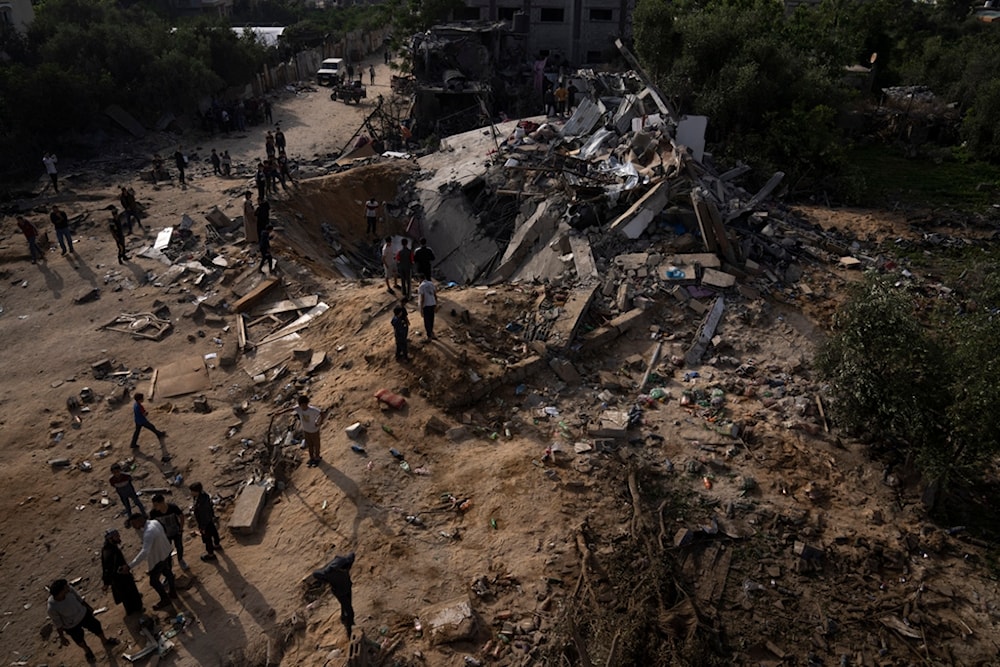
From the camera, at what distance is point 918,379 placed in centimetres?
757

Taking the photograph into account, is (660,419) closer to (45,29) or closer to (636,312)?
(636,312)

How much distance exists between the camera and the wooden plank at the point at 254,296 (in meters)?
12.0

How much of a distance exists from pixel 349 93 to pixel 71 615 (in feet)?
93.4

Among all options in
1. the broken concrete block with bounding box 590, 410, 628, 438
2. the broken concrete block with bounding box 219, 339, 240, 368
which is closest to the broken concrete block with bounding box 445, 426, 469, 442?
the broken concrete block with bounding box 590, 410, 628, 438

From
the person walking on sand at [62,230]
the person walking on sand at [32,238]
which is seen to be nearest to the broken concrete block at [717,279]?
the person walking on sand at [62,230]

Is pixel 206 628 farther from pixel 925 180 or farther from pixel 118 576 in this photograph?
pixel 925 180

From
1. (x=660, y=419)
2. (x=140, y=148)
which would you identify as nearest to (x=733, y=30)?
(x=660, y=419)

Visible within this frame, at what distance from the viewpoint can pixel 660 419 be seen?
8719 mm

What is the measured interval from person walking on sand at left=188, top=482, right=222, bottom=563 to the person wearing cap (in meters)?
0.76

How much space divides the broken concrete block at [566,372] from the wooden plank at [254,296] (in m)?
5.88

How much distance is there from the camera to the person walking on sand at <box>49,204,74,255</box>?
13820 millimetres

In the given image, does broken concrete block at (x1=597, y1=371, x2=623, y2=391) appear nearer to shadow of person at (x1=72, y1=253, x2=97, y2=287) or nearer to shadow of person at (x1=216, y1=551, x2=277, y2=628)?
shadow of person at (x1=216, y1=551, x2=277, y2=628)

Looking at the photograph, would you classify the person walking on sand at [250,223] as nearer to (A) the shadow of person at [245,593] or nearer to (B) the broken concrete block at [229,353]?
(B) the broken concrete block at [229,353]

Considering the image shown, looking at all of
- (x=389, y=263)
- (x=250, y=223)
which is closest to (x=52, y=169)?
(x=250, y=223)
